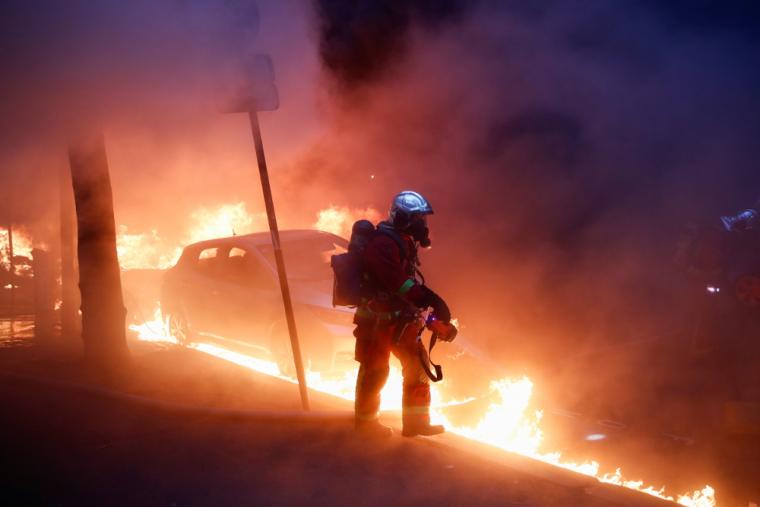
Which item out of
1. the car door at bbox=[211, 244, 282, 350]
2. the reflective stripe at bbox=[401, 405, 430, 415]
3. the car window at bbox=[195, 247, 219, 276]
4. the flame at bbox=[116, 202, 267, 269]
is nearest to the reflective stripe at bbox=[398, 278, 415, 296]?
the reflective stripe at bbox=[401, 405, 430, 415]

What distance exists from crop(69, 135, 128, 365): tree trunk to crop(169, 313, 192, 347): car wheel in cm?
174

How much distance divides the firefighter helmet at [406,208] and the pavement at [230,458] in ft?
5.25

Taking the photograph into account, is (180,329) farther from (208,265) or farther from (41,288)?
(41,288)

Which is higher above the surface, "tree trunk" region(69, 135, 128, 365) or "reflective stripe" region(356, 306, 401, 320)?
"tree trunk" region(69, 135, 128, 365)

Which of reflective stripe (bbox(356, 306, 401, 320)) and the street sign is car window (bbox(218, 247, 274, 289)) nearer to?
the street sign

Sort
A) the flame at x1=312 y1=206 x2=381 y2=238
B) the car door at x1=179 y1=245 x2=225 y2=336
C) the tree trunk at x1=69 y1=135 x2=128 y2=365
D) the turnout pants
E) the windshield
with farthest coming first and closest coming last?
→ 1. the flame at x1=312 y1=206 x2=381 y2=238
2. the car door at x1=179 y1=245 x2=225 y2=336
3. the windshield
4. the tree trunk at x1=69 y1=135 x2=128 y2=365
5. the turnout pants

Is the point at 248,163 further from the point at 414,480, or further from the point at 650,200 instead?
the point at 414,480

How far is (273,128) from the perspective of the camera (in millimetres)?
11914

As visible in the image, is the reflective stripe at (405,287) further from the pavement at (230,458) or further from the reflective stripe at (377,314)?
the pavement at (230,458)

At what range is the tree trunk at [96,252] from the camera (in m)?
7.31

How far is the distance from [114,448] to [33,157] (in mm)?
4836

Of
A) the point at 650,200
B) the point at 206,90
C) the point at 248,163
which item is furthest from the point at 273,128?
the point at 650,200

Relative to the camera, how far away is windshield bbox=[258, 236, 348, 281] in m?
7.66

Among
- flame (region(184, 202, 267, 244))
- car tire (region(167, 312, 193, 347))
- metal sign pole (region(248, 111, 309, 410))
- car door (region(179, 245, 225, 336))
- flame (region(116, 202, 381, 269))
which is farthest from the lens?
flame (region(184, 202, 267, 244))
